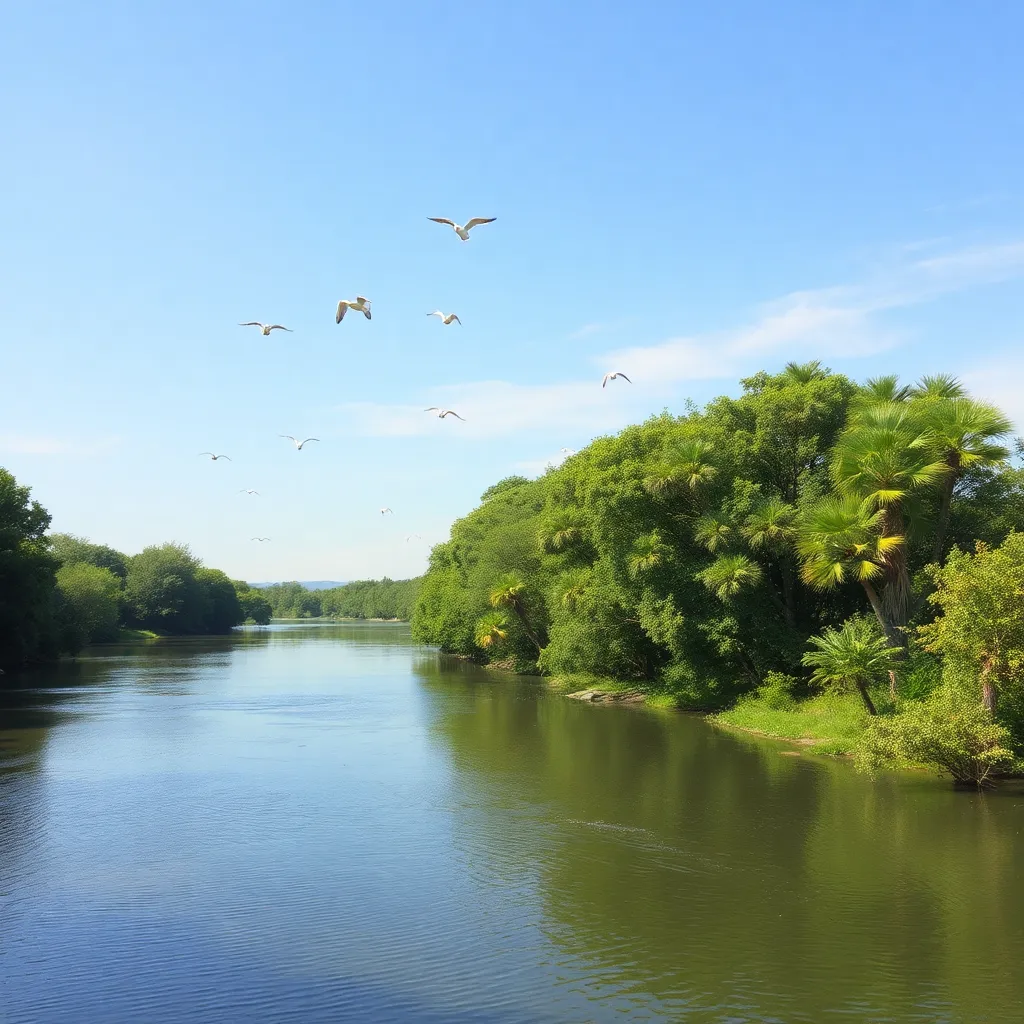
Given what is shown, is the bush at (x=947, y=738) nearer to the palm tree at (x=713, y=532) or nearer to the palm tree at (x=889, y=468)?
the palm tree at (x=889, y=468)

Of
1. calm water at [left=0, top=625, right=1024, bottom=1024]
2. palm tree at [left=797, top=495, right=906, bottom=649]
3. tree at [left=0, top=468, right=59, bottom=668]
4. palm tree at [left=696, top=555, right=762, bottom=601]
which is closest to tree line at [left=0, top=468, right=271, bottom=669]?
tree at [left=0, top=468, right=59, bottom=668]

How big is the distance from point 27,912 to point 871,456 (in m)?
24.5

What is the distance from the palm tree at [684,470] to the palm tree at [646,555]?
2176mm

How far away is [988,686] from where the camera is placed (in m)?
22.9

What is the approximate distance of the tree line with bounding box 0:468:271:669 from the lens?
210 ft

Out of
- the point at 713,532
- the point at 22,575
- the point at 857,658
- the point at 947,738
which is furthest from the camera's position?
the point at 22,575

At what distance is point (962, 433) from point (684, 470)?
1278cm

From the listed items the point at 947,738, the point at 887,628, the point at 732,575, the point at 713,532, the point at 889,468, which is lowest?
the point at 947,738

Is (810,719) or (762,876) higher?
(810,719)

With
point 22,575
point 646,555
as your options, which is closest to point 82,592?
point 22,575

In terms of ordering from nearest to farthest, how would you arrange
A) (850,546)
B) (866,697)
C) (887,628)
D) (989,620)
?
(989,620), (866,697), (850,546), (887,628)

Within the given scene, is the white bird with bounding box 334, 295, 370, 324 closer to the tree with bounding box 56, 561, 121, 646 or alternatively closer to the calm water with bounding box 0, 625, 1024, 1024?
the calm water with bounding box 0, 625, 1024, 1024

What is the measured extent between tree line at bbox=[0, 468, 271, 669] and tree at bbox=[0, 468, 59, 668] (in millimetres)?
68

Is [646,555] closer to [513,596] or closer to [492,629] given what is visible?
[513,596]
